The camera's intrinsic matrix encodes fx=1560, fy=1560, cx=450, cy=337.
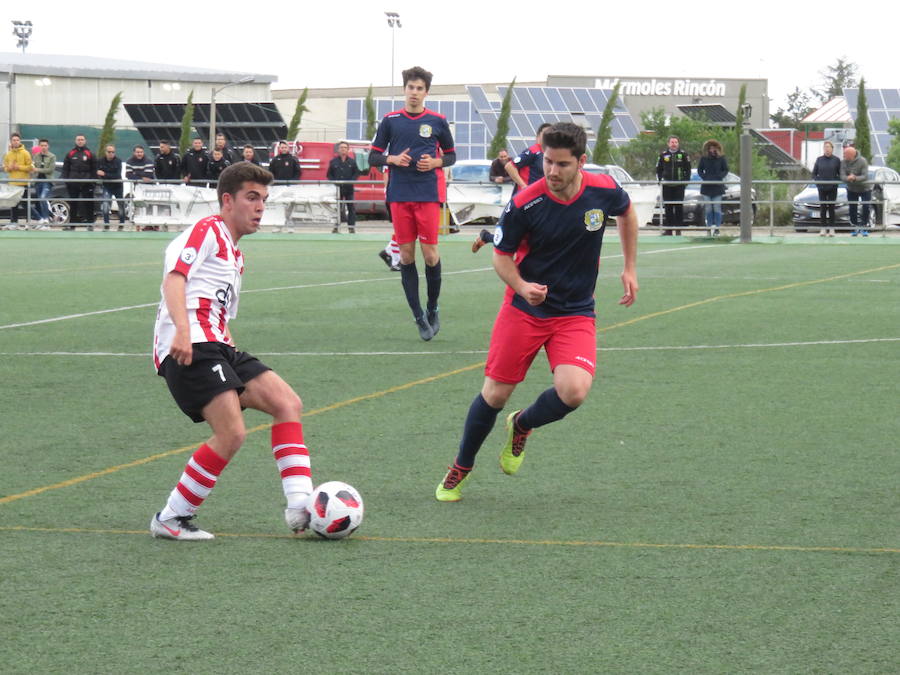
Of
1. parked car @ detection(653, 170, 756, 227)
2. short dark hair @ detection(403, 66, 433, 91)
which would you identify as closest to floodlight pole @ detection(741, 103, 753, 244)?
parked car @ detection(653, 170, 756, 227)

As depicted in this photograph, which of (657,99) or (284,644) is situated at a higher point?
(657,99)

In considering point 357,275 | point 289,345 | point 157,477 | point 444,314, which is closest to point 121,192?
point 357,275

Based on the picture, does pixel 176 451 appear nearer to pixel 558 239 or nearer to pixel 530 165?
pixel 558 239

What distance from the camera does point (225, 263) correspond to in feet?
18.6

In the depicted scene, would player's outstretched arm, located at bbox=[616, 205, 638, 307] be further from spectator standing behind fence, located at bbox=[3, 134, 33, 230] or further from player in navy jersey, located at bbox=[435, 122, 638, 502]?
spectator standing behind fence, located at bbox=[3, 134, 33, 230]

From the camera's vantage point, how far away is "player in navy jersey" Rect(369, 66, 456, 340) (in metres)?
12.4

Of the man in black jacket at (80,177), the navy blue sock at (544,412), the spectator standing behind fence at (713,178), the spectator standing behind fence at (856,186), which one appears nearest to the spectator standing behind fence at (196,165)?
the man in black jacket at (80,177)

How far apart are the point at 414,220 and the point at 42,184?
2215 cm

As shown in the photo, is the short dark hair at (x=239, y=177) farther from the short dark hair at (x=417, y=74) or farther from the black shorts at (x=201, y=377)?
the short dark hair at (x=417, y=74)

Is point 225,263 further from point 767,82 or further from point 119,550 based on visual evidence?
point 767,82

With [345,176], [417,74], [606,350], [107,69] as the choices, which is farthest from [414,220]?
[107,69]

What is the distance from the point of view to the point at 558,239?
6570 mm

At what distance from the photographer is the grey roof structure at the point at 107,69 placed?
244 ft

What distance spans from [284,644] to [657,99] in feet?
292
